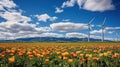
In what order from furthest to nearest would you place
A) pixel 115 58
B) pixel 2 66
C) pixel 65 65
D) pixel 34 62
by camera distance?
pixel 115 58 < pixel 34 62 < pixel 65 65 < pixel 2 66

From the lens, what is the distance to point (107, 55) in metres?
9.46

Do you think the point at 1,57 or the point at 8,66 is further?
the point at 1,57

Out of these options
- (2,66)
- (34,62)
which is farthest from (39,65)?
(2,66)

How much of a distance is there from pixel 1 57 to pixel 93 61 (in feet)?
13.3

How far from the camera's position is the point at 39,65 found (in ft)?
26.3

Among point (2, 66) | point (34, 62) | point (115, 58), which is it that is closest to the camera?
point (2, 66)

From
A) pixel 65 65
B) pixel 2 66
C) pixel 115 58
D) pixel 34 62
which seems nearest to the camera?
pixel 2 66

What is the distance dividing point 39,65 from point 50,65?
1.85 feet

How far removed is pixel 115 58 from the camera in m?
8.90

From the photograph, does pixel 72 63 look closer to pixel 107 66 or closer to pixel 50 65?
pixel 50 65

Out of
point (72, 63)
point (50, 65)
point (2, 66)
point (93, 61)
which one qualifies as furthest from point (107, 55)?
point (2, 66)

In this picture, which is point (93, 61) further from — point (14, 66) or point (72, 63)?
point (14, 66)

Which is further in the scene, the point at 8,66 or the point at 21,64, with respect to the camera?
the point at 21,64

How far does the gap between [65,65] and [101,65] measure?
139cm
